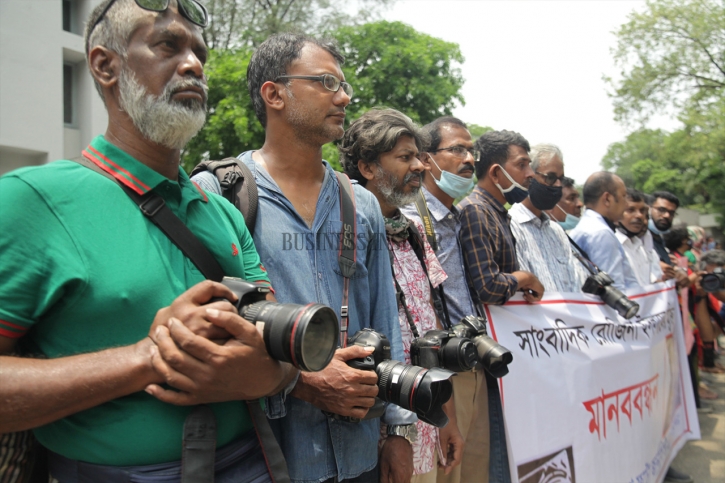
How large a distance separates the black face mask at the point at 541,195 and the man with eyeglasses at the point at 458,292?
77 centimetres

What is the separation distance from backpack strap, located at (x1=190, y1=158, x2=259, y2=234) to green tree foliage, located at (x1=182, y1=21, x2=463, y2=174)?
12111 mm

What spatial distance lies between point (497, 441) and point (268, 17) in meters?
19.3

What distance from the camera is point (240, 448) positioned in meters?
1.46

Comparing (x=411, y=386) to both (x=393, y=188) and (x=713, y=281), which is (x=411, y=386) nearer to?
(x=393, y=188)

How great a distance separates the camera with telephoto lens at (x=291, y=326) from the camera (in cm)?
120

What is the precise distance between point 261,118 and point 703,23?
861 inches

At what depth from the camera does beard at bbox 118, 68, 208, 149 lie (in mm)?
1455

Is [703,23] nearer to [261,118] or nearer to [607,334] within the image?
[607,334]

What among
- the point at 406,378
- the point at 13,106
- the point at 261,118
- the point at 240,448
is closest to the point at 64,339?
the point at 240,448

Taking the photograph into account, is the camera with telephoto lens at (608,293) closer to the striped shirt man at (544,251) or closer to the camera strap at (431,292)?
the striped shirt man at (544,251)

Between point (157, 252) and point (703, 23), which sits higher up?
point (703, 23)

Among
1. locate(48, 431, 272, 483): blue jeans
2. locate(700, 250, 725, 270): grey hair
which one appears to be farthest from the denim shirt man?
locate(700, 250, 725, 270): grey hair

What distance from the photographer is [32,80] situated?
11.2 meters

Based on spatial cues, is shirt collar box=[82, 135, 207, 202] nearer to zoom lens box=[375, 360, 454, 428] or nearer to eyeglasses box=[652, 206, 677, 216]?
zoom lens box=[375, 360, 454, 428]
